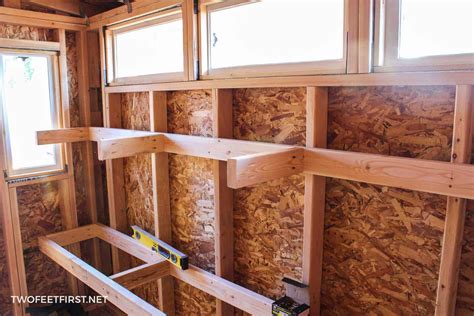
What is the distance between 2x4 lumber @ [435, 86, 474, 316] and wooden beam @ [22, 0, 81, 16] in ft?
9.77

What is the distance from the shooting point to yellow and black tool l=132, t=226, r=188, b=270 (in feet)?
8.29

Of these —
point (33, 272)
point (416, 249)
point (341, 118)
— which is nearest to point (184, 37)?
point (341, 118)

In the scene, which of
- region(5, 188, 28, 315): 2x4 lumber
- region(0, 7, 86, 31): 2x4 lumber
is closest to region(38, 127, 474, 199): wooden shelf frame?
region(5, 188, 28, 315): 2x4 lumber

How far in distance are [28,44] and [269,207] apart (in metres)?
2.32

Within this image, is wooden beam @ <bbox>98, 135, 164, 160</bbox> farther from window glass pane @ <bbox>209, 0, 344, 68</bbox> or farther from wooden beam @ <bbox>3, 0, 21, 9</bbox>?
wooden beam @ <bbox>3, 0, 21, 9</bbox>

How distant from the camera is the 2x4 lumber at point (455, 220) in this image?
1.36 m

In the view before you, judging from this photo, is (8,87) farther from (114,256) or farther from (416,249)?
(416,249)

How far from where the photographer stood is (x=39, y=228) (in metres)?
3.24

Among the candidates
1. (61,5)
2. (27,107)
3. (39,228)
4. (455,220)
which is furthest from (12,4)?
(455,220)

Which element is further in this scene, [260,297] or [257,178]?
[260,297]

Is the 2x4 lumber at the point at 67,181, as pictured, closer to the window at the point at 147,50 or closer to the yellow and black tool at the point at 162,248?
the window at the point at 147,50

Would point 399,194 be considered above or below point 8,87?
below

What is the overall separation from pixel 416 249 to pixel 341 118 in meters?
0.66

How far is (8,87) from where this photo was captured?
296cm
